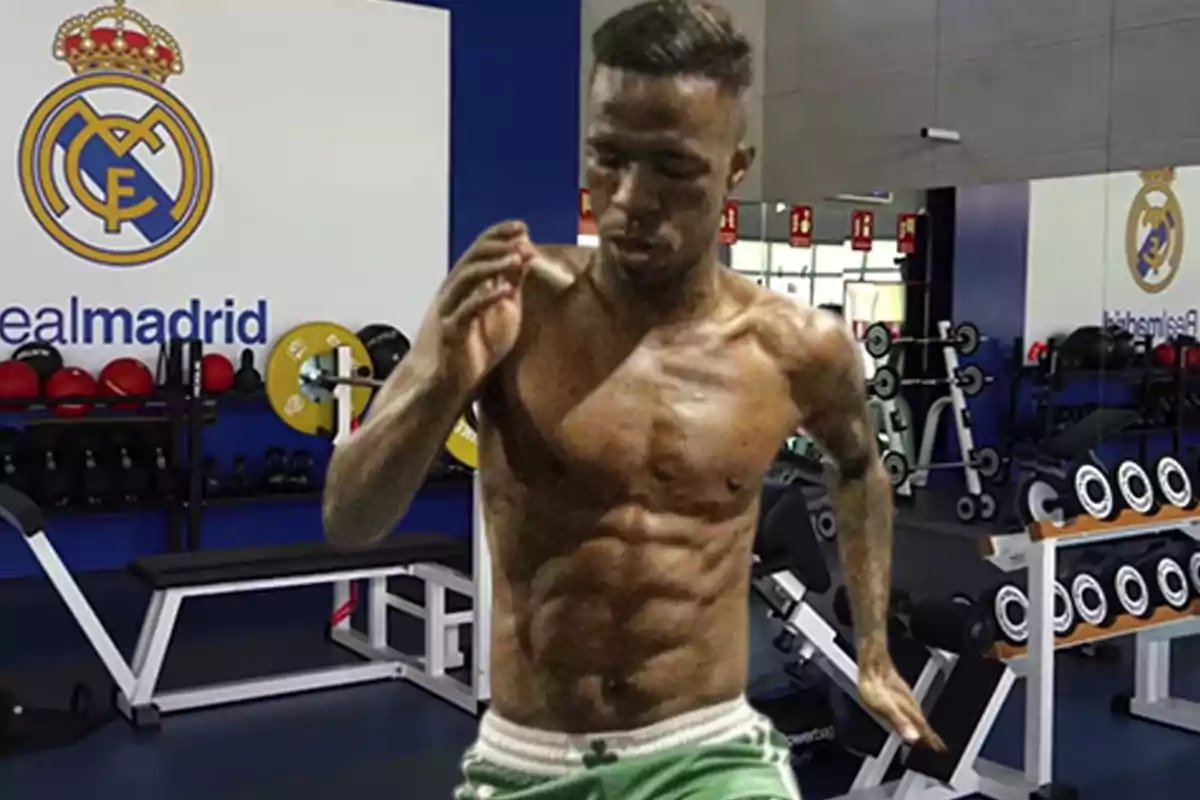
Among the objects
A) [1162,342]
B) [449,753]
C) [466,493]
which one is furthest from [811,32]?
[449,753]

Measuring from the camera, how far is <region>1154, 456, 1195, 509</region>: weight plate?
348 cm

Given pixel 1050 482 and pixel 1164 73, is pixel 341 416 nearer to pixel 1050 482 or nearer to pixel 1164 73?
pixel 1050 482

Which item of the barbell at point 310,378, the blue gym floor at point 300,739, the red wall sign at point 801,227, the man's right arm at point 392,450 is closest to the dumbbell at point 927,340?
the red wall sign at point 801,227

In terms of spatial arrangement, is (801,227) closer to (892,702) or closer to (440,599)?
(440,599)

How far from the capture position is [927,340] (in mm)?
6281

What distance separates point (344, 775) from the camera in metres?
2.99

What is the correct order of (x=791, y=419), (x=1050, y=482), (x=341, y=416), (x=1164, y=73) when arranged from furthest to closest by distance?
(x=1164, y=73) → (x=341, y=416) → (x=1050, y=482) → (x=791, y=419)

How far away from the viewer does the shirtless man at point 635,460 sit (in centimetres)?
101

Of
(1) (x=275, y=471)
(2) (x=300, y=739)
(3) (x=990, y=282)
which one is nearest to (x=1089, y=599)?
(2) (x=300, y=739)

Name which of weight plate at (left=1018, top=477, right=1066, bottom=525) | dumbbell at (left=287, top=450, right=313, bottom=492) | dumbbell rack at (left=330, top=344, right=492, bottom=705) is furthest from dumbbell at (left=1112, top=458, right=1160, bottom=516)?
dumbbell at (left=287, top=450, right=313, bottom=492)

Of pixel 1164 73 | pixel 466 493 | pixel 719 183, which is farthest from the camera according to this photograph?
pixel 466 493

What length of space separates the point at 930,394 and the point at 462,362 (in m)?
5.84

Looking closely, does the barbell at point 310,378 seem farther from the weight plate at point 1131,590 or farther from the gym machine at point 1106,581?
the weight plate at point 1131,590

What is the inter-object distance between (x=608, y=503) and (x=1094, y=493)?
253 centimetres
